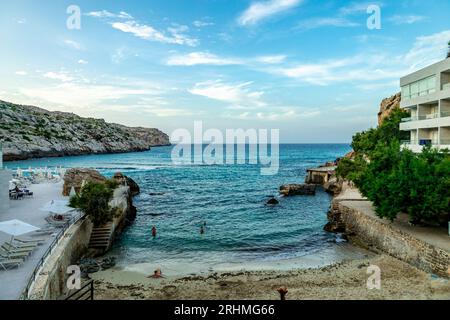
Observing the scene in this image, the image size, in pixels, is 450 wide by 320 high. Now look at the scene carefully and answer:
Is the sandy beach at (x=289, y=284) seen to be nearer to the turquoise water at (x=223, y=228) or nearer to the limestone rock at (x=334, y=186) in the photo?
the turquoise water at (x=223, y=228)

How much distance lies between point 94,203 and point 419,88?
3059cm

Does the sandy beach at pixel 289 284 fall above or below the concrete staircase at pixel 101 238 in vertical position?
below

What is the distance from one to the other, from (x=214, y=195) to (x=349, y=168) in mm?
21306

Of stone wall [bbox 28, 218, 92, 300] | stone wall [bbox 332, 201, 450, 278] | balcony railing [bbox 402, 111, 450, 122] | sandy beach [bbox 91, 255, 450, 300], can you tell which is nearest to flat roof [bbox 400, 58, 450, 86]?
balcony railing [bbox 402, 111, 450, 122]

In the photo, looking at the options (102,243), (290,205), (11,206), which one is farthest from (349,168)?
(11,206)

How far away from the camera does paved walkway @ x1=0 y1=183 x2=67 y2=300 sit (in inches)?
512

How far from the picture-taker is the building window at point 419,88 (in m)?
31.2

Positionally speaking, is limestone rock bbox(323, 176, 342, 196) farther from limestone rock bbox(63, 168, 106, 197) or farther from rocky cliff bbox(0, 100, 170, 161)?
rocky cliff bbox(0, 100, 170, 161)

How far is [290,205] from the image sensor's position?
4528cm

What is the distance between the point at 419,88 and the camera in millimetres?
33125

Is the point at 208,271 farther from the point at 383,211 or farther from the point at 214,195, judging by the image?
the point at 214,195

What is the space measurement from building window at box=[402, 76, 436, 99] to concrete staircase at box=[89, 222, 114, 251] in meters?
29.8

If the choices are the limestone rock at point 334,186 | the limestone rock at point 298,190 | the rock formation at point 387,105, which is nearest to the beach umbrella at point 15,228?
the limestone rock at point 298,190
